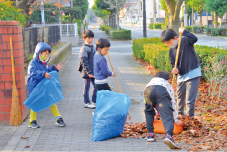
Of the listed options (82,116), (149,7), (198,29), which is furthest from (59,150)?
(149,7)

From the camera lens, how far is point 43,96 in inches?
195

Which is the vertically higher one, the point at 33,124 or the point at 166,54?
the point at 166,54

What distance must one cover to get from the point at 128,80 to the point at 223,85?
356 centimetres

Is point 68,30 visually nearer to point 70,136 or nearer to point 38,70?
point 38,70

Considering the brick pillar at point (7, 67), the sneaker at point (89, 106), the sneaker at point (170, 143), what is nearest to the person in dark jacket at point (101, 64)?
the sneaker at point (89, 106)

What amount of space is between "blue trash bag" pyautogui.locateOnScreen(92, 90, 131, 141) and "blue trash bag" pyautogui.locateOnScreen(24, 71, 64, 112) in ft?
3.27

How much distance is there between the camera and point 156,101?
4.21m

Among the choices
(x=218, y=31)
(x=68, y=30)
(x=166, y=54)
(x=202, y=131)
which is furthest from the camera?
(x=218, y=31)

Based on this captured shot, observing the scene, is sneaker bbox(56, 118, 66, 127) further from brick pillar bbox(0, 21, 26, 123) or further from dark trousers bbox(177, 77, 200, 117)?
dark trousers bbox(177, 77, 200, 117)

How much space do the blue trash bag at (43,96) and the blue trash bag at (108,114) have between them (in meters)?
1.00

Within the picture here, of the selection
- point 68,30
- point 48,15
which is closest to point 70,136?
point 68,30

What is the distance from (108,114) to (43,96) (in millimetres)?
1251

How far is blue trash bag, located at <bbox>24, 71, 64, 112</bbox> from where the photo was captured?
16.1ft

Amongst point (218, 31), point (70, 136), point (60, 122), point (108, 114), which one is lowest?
point (70, 136)
